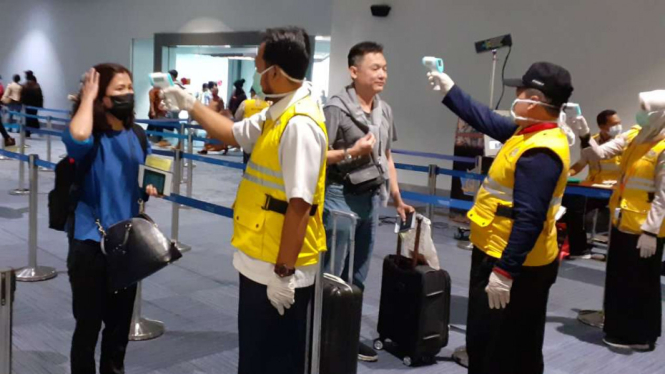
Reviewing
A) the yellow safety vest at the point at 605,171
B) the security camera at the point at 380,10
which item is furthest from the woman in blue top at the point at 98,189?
the security camera at the point at 380,10

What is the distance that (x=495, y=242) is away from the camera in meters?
2.78

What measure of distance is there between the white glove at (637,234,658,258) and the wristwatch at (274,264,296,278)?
2.91 metres

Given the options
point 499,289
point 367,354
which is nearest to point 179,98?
point 499,289

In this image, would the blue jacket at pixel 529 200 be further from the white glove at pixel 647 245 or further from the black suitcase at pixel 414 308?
the white glove at pixel 647 245

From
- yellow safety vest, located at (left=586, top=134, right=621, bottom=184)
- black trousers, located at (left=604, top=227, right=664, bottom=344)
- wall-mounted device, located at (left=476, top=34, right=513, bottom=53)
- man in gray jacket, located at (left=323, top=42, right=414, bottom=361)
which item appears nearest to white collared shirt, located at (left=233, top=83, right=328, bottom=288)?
man in gray jacket, located at (left=323, top=42, right=414, bottom=361)

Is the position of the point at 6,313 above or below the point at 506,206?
below

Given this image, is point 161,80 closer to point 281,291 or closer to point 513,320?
point 281,291

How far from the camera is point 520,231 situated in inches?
99.7

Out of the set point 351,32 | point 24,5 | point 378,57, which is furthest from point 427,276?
point 24,5

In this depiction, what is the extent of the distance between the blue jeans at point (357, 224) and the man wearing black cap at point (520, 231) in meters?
0.78

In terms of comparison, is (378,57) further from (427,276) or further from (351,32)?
(351,32)

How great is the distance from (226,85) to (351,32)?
9.66 meters

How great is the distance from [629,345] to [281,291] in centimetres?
313

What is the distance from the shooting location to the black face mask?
2775mm
